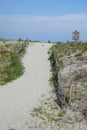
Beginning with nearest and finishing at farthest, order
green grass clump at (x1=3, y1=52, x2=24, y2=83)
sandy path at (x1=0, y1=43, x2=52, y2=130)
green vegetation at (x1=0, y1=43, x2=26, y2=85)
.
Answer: sandy path at (x1=0, y1=43, x2=52, y2=130)
green grass clump at (x1=3, y1=52, x2=24, y2=83)
green vegetation at (x1=0, y1=43, x2=26, y2=85)

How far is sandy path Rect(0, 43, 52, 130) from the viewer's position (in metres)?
20.2

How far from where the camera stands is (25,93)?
26.5 meters

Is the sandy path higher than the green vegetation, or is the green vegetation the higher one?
the green vegetation

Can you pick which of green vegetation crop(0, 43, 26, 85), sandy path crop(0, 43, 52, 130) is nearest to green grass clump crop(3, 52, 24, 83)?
green vegetation crop(0, 43, 26, 85)

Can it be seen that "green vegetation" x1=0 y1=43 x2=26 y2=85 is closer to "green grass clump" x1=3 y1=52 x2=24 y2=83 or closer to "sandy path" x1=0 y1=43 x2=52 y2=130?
"green grass clump" x1=3 y1=52 x2=24 y2=83

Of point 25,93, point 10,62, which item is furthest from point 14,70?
point 25,93

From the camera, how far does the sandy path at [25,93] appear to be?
66.3ft

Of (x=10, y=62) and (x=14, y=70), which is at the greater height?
(x=10, y=62)

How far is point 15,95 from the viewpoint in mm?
25953

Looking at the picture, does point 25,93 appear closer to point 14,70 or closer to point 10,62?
point 14,70

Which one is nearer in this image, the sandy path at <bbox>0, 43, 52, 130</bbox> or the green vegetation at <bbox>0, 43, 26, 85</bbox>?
the sandy path at <bbox>0, 43, 52, 130</bbox>

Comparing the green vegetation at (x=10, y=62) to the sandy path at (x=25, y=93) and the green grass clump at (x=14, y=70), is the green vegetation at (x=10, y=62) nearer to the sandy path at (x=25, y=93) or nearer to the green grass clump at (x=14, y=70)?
the green grass clump at (x=14, y=70)

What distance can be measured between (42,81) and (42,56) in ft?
38.4

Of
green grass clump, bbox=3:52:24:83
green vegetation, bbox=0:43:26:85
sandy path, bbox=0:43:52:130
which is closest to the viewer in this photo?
sandy path, bbox=0:43:52:130
